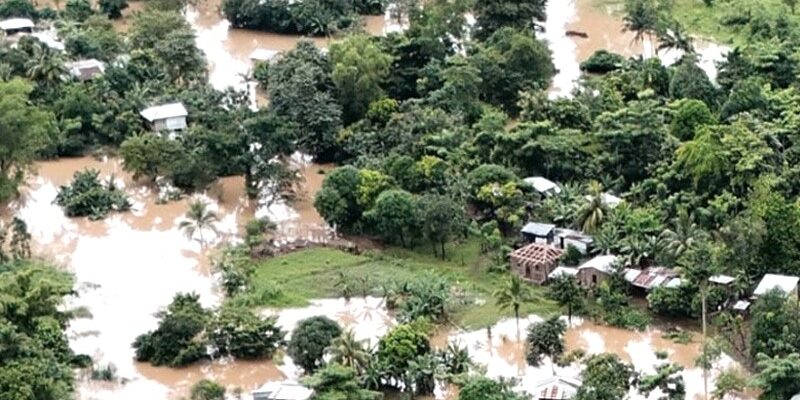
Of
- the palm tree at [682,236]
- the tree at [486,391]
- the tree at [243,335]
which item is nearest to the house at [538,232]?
the palm tree at [682,236]

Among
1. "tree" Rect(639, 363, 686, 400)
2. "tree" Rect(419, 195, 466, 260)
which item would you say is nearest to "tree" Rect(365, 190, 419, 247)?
"tree" Rect(419, 195, 466, 260)

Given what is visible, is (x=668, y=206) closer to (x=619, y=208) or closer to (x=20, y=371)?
(x=619, y=208)

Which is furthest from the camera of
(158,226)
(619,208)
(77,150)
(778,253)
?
(77,150)

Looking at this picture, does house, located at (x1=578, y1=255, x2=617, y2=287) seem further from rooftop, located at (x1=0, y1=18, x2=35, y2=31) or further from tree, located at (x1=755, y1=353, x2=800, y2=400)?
rooftop, located at (x1=0, y1=18, x2=35, y2=31)

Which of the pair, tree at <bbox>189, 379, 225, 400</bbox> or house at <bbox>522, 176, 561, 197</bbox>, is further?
house at <bbox>522, 176, 561, 197</bbox>

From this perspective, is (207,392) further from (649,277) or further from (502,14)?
(502,14)

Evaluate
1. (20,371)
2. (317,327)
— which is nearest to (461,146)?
(317,327)
